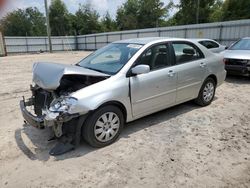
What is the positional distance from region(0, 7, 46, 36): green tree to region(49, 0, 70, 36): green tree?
20.2 ft

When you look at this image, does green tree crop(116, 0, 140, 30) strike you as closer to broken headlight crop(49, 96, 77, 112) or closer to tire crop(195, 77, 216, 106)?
tire crop(195, 77, 216, 106)

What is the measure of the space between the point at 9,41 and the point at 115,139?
1241 inches

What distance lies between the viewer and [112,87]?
11.1 feet

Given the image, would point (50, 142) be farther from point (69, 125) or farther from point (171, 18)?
point (171, 18)

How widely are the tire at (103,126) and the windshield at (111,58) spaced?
2.17 ft

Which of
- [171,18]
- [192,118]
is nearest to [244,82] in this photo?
[192,118]

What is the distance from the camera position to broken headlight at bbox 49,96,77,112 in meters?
3.04

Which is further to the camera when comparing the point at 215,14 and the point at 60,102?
the point at 215,14

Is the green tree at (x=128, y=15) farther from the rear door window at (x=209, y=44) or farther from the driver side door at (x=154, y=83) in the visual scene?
the driver side door at (x=154, y=83)

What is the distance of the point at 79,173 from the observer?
285 centimetres

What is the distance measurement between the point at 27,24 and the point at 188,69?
55.8m

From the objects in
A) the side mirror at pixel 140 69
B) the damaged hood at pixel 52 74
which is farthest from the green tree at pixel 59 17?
the side mirror at pixel 140 69

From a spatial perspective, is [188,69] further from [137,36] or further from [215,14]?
[215,14]

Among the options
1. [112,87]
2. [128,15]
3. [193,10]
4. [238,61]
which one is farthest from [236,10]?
[112,87]
